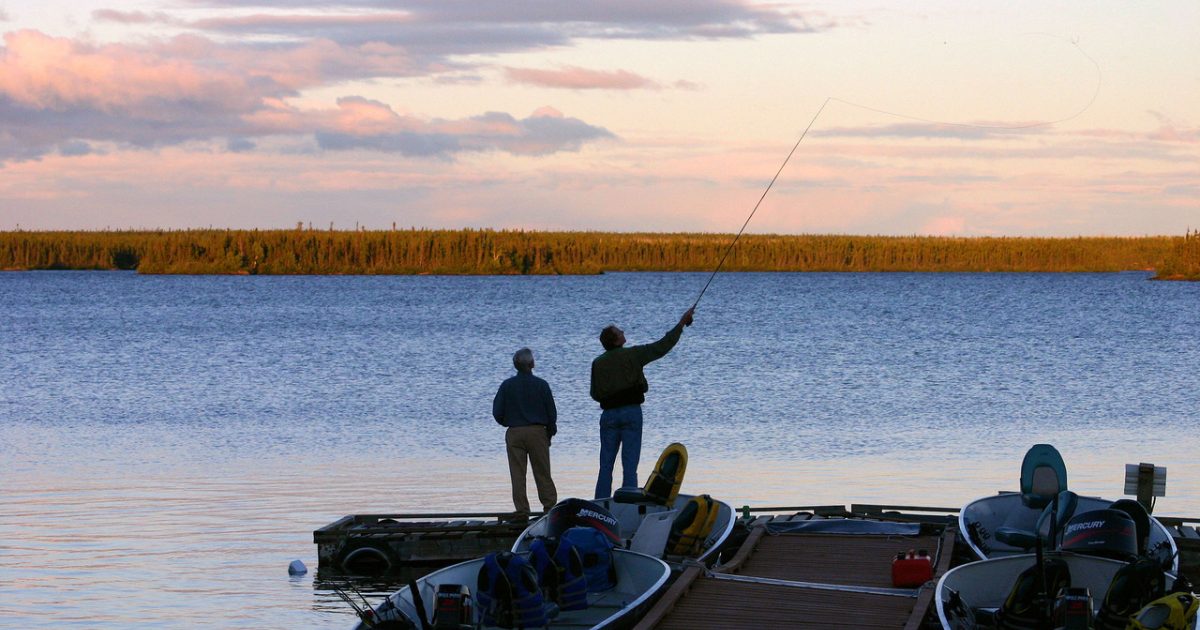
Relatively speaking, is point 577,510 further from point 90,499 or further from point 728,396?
point 728,396

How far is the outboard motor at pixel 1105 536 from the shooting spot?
12.5 metres

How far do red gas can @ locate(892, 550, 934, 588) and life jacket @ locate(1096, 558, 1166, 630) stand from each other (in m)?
1.99

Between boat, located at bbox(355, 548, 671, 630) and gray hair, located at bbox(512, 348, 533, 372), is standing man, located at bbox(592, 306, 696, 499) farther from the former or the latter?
boat, located at bbox(355, 548, 671, 630)

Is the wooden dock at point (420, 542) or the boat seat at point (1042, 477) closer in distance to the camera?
the boat seat at point (1042, 477)

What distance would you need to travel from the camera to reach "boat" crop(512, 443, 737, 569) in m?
13.0

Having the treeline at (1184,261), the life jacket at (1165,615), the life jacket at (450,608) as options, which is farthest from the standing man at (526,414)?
the treeline at (1184,261)

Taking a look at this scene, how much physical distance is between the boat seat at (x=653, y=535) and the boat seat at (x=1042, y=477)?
319cm

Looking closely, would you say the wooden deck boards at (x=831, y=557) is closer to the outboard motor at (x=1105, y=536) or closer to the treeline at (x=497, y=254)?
the outboard motor at (x=1105, y=536)

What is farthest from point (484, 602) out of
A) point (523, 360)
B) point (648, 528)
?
point (523, 360)

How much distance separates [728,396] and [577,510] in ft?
71.5

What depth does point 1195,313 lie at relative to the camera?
7856 centimetres

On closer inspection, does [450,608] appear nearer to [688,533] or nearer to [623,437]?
[688,533]

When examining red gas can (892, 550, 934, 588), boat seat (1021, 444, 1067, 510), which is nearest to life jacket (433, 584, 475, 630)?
red gas can (892, 550, 934, 588)

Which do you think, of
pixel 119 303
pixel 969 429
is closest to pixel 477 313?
pixel 119 303
